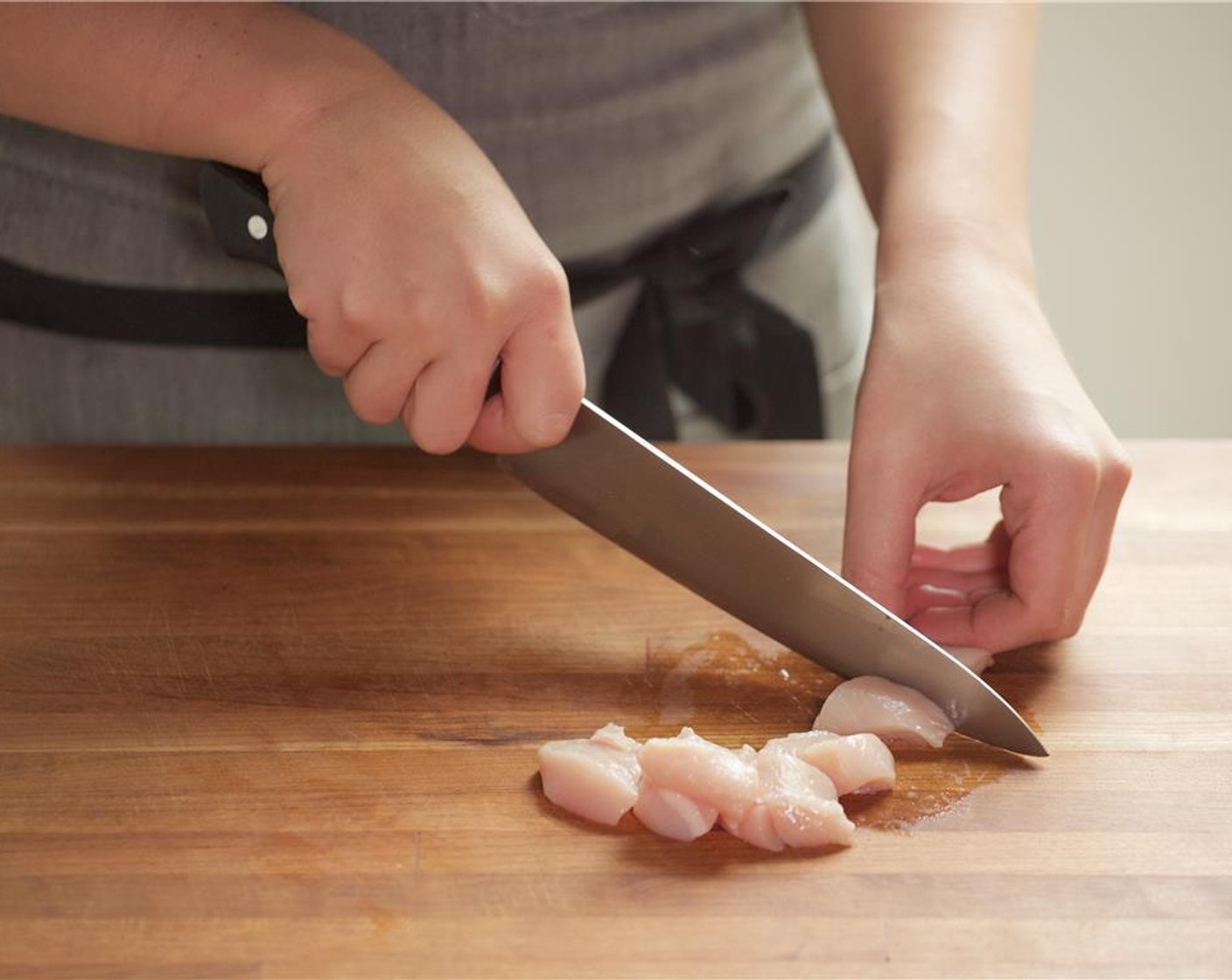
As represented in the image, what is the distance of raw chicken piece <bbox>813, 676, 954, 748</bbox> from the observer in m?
1.09

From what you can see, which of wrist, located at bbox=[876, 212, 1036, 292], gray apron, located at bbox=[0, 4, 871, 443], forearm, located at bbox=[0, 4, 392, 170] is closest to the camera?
forearm, located at bbox=[0, 4, 392, 170]

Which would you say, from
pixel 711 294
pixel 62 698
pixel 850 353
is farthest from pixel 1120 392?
pixel 62 698

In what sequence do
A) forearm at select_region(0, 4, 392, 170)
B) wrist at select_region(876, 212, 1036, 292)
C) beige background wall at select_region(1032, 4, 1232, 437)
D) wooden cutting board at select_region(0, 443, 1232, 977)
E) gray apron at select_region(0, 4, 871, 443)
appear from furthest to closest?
beige background wall at select_region(1032, 4, 1232, 437), gray apron at select_region(0, 4, 871, 443), wrist at select_region(876, 212, 1036, 292), forearm at select_region(0, 4, 392, 170), wooden cutting board at select_region(0, 443, 1232, 977)

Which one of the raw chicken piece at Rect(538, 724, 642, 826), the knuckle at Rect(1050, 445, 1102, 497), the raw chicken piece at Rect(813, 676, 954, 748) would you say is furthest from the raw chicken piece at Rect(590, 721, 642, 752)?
the knuckle at Rect(1050, 445, 1102, 497)

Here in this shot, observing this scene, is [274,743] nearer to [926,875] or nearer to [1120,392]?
[926,875]

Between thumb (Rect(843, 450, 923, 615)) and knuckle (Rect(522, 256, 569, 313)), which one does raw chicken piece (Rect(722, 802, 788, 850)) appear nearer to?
thumb (Rect(843, 450, 923, 615))

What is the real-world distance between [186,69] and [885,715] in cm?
73

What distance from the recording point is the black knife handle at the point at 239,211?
1189mm

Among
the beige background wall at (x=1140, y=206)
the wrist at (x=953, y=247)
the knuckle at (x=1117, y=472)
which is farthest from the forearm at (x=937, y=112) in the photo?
the beige background wall at (x=1140, y=206)

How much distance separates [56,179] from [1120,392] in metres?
2.36

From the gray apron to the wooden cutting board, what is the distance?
0.10 metres

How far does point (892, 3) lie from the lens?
1493 mm

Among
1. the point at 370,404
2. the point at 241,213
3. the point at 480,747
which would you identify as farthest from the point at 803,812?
the point at 241,213

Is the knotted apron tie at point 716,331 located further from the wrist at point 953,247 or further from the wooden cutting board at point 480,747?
the wrist at point 953,247
